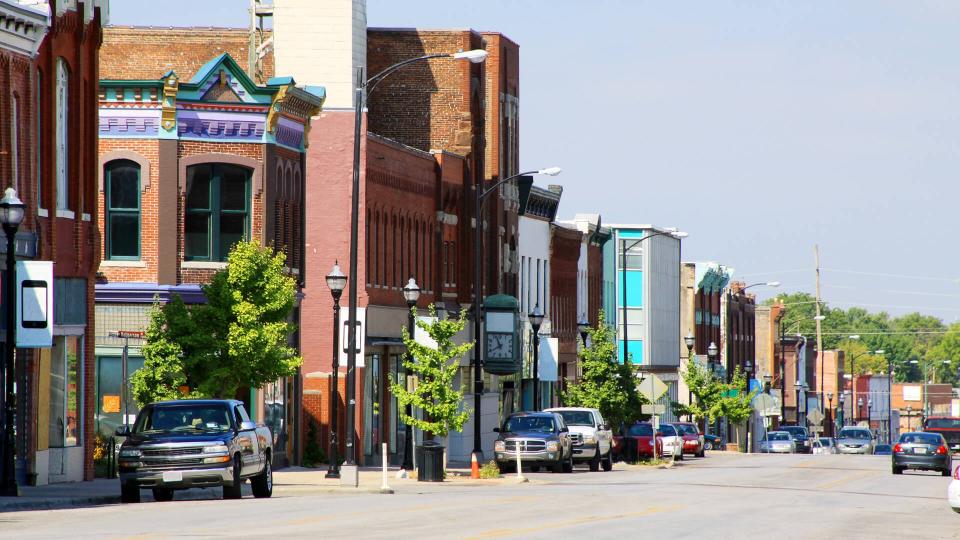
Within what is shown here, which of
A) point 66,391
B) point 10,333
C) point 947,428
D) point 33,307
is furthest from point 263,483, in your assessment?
point 947,428

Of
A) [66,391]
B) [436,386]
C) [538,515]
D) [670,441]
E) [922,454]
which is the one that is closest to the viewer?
[538,515]

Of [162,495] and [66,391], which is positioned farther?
[66,391]

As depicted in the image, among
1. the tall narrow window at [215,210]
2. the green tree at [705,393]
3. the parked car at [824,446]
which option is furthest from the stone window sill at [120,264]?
the parked car at [824,446]

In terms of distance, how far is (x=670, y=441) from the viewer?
6569 cm

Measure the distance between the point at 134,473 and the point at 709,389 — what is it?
66.4m

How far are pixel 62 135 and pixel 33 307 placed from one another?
667 cm

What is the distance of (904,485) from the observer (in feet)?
148

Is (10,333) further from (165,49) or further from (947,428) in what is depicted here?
(947,428)

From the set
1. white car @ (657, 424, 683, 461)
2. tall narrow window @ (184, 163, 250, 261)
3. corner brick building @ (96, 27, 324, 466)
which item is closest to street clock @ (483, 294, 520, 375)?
white car @ (657, 424, 683, 461)

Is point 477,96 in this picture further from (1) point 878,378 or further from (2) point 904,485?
(1) point 878,378

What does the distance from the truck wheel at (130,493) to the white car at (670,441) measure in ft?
119

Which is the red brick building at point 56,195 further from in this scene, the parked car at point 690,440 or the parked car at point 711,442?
the parked car at point 711,442

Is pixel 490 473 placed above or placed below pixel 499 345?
below

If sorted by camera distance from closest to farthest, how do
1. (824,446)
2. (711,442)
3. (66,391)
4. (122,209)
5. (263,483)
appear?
(263,483) < (66,391) < (122,209) < (711,442) < (824,446)
